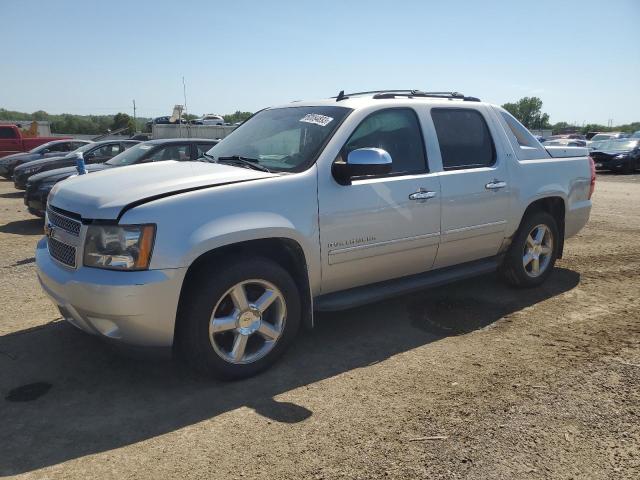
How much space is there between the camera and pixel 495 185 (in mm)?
4836

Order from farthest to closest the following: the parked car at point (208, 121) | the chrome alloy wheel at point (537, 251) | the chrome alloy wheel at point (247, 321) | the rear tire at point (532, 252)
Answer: the parked car at point (208, 121) → the chrome alloy wheel at point (537, 251) → the rear tire at point (532, 252) → the chrome alloy wheel at point (247, 321)

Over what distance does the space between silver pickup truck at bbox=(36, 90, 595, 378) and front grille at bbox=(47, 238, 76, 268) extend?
0.01 meters

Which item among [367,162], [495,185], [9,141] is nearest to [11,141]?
[9,141]

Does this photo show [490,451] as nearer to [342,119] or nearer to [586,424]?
[586,424]

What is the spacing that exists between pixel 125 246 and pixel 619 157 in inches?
946

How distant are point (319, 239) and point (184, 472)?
5.67ft

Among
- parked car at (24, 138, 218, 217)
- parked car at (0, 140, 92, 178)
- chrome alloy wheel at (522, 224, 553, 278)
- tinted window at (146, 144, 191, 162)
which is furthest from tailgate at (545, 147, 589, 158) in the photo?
parked car at (0, 140, 92, 178)

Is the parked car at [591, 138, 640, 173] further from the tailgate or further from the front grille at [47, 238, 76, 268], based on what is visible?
the front grille at [47, 238, 76, 268]

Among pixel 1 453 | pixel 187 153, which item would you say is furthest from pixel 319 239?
pixel 187 153

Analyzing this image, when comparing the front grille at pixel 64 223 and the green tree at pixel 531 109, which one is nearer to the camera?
the front grille at pixel 64 223

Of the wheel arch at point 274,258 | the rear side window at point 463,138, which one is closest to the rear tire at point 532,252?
the rear side window at point 463,138

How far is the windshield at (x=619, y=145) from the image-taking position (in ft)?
75.4

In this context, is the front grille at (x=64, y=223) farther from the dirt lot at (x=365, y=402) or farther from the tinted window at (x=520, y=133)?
the tinted window at (x=520, y=133)

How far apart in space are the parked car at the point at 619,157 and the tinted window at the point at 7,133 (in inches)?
939
